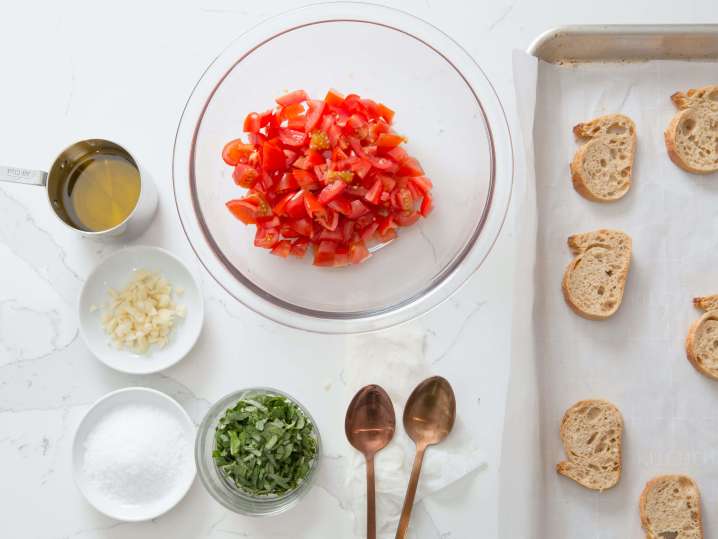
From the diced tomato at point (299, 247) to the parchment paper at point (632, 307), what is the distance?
520 millimetres

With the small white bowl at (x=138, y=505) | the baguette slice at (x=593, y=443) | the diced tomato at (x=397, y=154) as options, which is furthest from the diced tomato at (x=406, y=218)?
the small white bowl at (x=138, y=505)

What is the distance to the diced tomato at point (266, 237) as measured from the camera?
5.17ft

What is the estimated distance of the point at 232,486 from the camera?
5.36ft

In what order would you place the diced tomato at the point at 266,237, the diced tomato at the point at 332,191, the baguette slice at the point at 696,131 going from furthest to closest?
1. the baguette slice at the point at 696,131
2. the diced tomato at the point at 266,237
3. the diced tomato at the point at 332,191

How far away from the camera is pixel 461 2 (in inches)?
69.7

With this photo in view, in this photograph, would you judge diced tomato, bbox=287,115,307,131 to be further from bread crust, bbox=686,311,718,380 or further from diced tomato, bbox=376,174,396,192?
bread crust, bbox=686,311,718,380

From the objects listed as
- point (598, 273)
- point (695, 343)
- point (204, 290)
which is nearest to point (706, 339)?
point (695, 343)

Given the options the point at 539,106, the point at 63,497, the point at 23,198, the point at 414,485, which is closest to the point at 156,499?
the point at 63,497

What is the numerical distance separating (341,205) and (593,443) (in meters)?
0.80

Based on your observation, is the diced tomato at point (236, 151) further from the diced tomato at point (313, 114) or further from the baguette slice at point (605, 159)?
the baguette slice at point (605, 159)

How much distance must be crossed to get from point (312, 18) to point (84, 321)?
0.89m

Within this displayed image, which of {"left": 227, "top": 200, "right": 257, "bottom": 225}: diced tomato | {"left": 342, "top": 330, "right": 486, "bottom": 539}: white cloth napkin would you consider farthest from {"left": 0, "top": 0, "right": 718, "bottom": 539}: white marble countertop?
{"left": 227, "top": 200, "right": 257, "bottom": 225}: diced tomato

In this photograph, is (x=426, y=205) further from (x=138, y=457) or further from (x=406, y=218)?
(x=138, y=457)

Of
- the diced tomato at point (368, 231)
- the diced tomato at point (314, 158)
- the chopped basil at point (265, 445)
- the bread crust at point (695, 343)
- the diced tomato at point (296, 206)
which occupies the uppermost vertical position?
the diced tomato at point (314, 158)
